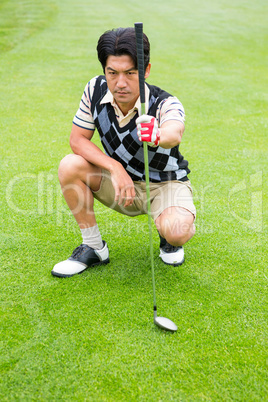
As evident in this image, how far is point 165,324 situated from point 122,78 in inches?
47.6

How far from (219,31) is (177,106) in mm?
10886

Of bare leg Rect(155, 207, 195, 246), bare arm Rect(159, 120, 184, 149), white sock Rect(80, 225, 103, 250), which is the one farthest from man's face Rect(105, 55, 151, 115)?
white sock Rect(80, 225, 103, 250)

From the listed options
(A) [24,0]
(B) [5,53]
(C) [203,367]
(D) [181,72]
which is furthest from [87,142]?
(A) [24,0]

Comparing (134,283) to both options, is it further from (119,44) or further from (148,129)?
(119,44)

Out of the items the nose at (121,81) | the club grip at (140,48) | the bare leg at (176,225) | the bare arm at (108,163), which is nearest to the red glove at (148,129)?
the club grip at (140,48)

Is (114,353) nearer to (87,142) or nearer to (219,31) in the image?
(87,142)

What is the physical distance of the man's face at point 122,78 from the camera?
205 centimetres

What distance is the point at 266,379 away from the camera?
5.89ft

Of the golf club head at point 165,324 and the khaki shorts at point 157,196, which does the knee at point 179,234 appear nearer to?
the khaki shorts at point 157,196

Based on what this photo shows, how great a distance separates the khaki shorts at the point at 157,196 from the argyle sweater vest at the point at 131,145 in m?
0.05

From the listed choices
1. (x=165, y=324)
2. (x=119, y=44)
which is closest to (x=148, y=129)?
(x=119, y=44)

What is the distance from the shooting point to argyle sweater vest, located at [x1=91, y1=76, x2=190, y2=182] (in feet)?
7.50

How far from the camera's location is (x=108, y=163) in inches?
91.6

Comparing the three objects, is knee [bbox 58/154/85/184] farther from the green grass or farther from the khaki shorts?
the green grass
